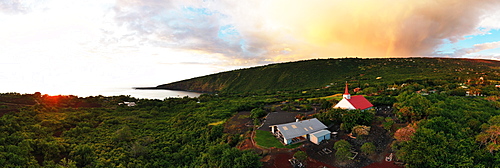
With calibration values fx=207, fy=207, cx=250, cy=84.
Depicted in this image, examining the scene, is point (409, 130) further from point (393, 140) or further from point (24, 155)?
point (24, 155)

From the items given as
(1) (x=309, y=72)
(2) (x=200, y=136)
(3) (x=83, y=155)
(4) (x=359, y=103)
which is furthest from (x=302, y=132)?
(1) (x=309, y=72)

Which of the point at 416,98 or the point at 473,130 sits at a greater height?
the point at 416,98

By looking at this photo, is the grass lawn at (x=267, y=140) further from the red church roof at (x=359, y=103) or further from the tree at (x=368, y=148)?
the red church roof at (x=359, y=103)

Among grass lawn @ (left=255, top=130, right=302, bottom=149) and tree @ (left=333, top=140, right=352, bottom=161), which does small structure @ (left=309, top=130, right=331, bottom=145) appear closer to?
grass lawn @ (left=255, top=130, right=302, bottom=149)

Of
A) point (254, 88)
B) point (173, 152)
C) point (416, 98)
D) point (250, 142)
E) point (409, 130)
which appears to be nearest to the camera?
point (409, 130)

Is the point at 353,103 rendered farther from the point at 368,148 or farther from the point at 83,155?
the point at 83,155

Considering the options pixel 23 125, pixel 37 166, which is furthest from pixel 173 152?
pixel 23 125

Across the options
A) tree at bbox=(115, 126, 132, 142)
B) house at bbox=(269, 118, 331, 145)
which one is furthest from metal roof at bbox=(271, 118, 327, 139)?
tree at bbox=(115, 126, 132, 142)

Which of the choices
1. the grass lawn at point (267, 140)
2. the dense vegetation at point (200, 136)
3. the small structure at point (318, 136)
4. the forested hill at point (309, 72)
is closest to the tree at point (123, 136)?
the dense vegetation at point (200, 136)
